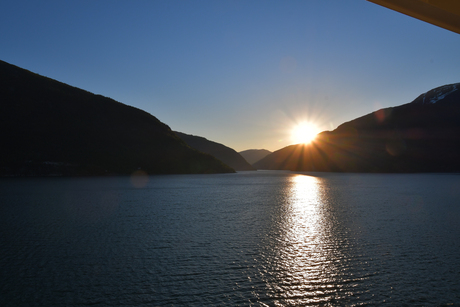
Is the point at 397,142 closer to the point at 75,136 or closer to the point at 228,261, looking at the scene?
the point at 75,136

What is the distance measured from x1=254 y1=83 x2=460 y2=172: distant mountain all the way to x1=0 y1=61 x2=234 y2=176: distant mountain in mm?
74615

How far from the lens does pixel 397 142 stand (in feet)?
519

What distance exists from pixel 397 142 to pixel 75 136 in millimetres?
160152

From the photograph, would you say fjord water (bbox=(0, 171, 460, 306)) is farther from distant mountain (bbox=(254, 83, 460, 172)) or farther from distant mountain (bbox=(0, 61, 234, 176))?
distant mountain (bbox=(254, 83, 460, 172))

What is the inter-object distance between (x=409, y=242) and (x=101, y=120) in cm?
11568

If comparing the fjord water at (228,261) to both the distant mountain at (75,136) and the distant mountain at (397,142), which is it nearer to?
the distant mountain at (75,136)

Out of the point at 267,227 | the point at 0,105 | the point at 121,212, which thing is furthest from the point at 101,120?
the point at 267,227

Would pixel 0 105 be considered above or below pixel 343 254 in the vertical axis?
above

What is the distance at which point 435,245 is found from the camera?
1019cm

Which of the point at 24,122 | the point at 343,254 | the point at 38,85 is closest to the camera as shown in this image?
the point at 343,254

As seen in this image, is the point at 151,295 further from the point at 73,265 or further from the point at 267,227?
the point at 267,227

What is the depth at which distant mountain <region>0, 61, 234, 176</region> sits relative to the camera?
76.9m

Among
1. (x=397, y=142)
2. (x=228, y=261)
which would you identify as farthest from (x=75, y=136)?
(x=397, y=142)

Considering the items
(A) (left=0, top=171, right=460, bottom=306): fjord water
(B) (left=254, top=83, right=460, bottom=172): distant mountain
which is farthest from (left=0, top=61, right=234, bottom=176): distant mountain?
(B) (left=254, top=83, right=460, bottom=172): distant mountain
